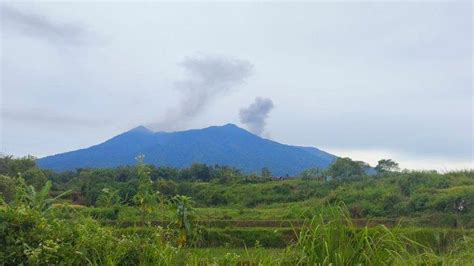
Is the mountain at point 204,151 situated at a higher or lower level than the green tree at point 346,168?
higher

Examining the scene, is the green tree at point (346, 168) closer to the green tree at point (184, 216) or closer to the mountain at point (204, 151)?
the green tree at point (184, 216)

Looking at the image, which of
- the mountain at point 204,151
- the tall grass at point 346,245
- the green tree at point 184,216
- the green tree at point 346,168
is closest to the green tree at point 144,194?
the green tree at point 184,216

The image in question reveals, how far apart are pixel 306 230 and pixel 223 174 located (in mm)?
43799

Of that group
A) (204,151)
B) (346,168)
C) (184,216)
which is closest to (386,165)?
(346,168)

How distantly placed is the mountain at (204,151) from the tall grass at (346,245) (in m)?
102

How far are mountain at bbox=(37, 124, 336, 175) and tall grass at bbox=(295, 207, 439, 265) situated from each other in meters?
102

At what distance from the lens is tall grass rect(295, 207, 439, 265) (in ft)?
10.3

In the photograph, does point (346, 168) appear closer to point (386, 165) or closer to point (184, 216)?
point (386, 165)

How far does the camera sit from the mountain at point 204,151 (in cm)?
11250

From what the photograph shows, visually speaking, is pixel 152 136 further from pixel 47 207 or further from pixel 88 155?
pixel 47 207

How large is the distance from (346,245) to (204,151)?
129m

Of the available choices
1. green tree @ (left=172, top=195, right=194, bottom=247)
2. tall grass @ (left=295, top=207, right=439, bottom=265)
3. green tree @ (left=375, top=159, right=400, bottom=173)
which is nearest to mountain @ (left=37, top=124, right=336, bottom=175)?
green tree @ (left=375, top=159, right=400, bottom=173)

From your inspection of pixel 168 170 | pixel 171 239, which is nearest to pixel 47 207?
pixel 171 239

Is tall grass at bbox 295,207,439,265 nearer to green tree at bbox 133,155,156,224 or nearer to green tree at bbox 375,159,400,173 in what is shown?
green tree at bbox 133,155,156,224
